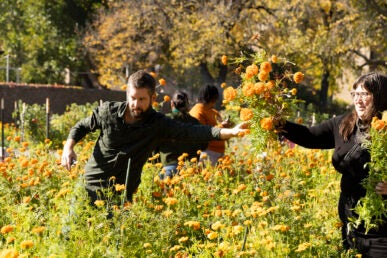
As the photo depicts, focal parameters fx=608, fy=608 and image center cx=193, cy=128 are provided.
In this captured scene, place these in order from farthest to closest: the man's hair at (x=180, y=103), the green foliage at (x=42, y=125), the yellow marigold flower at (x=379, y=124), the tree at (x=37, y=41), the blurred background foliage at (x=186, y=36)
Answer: the tree at (x=37, y=41), the blurred background foliage at (x=186, y=36), the green foliage at (x=42, y=125), the man's hair at (x=180, y=103), the yellow marigold flower at (x=379, y=124)

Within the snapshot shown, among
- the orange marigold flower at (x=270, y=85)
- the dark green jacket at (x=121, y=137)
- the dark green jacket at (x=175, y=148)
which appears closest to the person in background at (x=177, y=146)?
the dark green jacket at (x=175, y=148)

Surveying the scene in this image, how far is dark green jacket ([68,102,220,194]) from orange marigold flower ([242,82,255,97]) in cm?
61

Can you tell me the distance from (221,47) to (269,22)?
2.20 meters

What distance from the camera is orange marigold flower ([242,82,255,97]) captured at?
3279 mm

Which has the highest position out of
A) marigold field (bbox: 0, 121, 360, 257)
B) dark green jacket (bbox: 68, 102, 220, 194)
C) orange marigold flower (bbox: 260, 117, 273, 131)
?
orange marigold flower (bbox: 260, 117, 273, 131)

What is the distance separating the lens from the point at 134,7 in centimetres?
2662

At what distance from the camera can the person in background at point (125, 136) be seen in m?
3.84

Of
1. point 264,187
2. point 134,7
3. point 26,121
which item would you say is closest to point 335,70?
point 134,7

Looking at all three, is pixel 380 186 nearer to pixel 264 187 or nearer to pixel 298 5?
pixel 264 187

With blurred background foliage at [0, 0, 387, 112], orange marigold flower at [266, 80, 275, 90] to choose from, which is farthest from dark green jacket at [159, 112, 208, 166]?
blurred background foliage at [0, 0, 387, 112]

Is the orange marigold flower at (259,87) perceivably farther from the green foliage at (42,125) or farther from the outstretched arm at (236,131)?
the green foliage at (42,125)

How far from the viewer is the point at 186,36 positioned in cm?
2458

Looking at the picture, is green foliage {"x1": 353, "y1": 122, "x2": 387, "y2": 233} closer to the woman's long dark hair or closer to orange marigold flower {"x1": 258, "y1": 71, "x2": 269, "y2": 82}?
the woman's long dark hair

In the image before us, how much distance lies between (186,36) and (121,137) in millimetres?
20985
